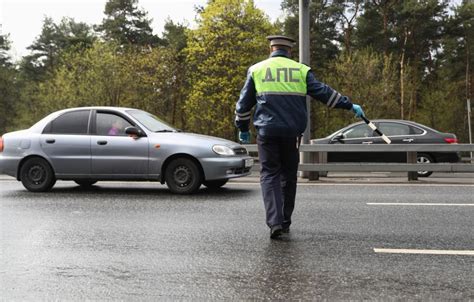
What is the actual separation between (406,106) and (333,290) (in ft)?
131

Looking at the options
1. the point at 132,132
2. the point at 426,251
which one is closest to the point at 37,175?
the point at 132,132

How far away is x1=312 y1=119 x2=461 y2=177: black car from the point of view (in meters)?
13.4

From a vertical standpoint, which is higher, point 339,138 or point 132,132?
point 132,132

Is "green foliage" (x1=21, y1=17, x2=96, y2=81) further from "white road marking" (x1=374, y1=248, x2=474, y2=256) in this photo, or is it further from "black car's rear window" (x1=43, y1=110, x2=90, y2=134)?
"white road marking" (x1=374, y1=248, x2=474, y2=256)

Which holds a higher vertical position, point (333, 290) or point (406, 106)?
point (406, 106)

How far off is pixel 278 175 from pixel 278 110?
0.67m

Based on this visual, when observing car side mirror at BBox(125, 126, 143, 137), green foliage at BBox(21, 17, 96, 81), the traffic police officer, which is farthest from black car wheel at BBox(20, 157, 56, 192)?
green foliage at BBox(21, 17, 96, 81)

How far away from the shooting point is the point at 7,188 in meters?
9.93

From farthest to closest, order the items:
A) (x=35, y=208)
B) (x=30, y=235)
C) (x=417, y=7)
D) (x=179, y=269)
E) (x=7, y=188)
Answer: (x=417, y=7)
(x=7, y=188)
(x=35, y=208)
(x=30, y=235)
(x=179, y=269)

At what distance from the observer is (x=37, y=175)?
914cm

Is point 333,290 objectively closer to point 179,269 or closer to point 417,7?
point 179,269

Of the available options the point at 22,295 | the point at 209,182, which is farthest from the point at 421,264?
the point at 209,182

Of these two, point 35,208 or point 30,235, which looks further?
point 35,208

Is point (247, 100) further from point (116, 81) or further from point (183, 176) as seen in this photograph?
point (116, 81)
